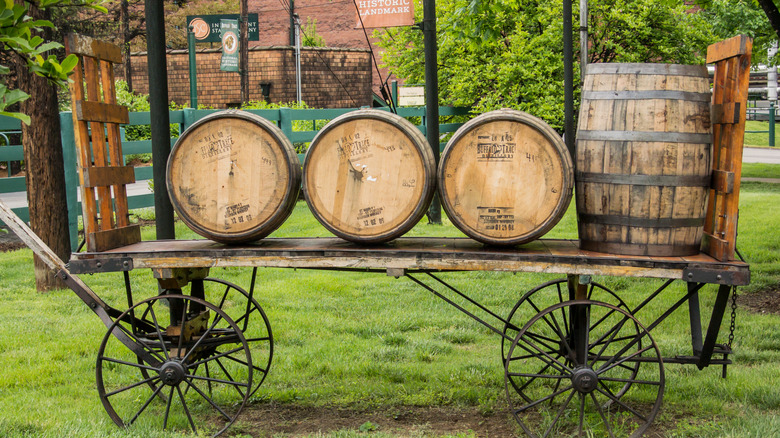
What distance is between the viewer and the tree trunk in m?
7.50

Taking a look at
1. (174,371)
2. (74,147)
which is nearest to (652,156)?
(174,371)

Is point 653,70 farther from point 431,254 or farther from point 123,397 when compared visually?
point 123,397

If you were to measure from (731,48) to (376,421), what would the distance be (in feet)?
9.60

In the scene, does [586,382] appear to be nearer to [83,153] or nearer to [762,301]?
[83,153]

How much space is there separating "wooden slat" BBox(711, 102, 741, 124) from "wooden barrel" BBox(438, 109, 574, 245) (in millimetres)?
857

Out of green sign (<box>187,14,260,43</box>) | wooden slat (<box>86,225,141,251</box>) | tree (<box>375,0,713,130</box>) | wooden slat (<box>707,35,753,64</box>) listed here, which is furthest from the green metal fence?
green sign (<box>187,14,260,43</box>)

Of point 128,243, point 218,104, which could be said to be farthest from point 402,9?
point 218,104

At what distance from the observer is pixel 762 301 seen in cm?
716

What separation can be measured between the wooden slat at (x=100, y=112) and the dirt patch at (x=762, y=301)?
19.1 ft

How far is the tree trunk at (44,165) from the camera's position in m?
7.50

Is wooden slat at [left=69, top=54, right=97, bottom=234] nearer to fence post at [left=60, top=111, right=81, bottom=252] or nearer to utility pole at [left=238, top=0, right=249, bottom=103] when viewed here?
fence post at [left=60, top=111, right=81, bottom=252]

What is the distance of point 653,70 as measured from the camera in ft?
13.1

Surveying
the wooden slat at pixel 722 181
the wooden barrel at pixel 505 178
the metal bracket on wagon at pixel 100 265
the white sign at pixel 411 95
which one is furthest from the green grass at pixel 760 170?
the metal bracket on wagon at pixel 100 265

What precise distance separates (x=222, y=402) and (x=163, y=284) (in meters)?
0.92
